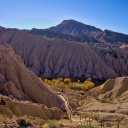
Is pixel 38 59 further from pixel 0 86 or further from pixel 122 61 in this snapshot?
pixel 0 86

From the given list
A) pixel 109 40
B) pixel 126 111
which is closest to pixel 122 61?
pixel 126 111

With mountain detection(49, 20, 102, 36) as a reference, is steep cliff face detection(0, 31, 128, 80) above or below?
below

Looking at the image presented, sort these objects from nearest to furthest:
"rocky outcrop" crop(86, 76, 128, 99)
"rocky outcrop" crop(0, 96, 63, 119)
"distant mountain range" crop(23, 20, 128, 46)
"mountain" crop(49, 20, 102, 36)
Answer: "rocky outcrop" crop(0, 96, 63, 119) → "rocky outcrop" crop(86, 76, 128, 99) → "distant mountain range" crop(23, 20, 128, 46) → "mountain" crop(49, 20, 102, 36)

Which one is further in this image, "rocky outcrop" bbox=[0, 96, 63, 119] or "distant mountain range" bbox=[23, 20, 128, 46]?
"distant mountain range" bbox=[23, 20, 128, 46]

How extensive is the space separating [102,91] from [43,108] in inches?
528

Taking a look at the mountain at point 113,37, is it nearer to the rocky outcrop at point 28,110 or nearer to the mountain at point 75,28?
the mountain at point 75,28

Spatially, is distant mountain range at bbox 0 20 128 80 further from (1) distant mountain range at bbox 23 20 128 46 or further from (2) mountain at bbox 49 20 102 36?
(2) mountain at bbox 49 20 102 36

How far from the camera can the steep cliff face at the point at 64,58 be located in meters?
53.9

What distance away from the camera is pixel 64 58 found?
190ft

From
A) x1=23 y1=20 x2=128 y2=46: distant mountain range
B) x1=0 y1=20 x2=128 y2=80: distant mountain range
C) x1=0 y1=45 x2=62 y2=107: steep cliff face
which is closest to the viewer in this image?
x1=0 y1=45 x2=62 y2=107: steep cliff face

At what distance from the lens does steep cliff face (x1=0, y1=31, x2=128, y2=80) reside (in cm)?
5394

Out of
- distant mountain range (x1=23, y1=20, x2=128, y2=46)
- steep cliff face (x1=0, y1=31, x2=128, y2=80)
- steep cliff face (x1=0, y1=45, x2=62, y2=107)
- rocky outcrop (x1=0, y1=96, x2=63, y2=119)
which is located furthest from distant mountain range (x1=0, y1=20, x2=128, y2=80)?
distant mountain range (x1=23, y1=20, x2=128, y2=46)

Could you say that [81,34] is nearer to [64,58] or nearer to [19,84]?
[64,58]


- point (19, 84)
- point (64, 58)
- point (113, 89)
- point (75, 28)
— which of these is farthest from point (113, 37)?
point (19, 84)
